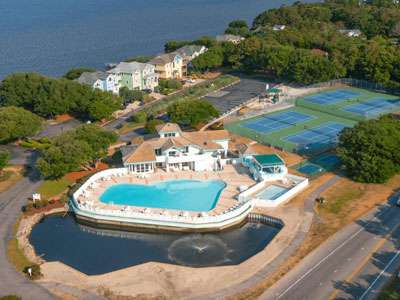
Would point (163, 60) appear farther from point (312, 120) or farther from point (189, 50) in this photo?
point (312, 120)

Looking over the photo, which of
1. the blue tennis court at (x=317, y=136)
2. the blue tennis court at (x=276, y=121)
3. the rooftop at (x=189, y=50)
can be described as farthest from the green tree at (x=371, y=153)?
the rooftop at (x=189, y=50)

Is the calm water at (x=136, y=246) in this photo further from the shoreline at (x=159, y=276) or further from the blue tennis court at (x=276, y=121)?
the blue tennis court at (x=276, y=121)

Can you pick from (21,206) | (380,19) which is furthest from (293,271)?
(380,19)

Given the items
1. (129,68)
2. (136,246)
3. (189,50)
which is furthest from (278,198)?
(189,50)

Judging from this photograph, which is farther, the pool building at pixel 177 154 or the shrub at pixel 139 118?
the shrub at pixel 139 118

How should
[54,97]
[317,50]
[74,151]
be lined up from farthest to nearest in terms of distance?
[317,50]
[54,97]
[74,151]

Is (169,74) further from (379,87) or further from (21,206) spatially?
(21,206)
